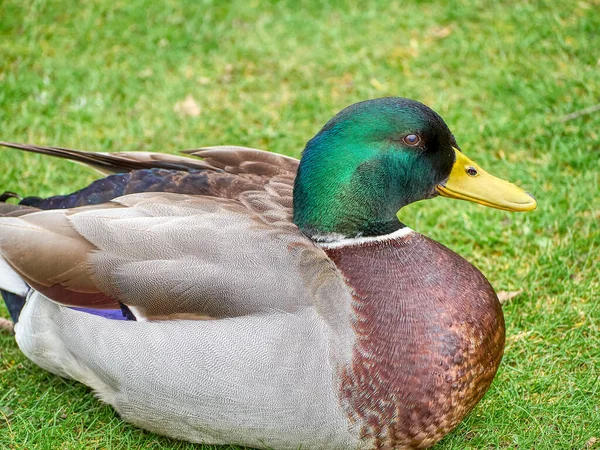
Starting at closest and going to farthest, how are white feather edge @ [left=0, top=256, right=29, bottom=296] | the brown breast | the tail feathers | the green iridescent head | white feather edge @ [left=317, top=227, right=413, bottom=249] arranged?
the brown breast < the green iridescent head < white feather edge @ [left=317, top=227, right=413, bottom=249] < white feather edge @ [left=0, top=256, right=29, bottom=296] < the tail feathers

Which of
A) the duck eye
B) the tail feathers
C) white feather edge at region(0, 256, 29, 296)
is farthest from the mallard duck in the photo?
the tail feathers

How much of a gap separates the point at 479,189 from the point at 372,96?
A: 8.25 feet

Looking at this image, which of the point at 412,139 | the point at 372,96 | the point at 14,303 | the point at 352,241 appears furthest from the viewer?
the point at 372,96

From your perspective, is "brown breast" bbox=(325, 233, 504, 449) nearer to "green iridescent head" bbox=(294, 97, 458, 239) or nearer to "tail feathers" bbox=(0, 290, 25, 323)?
"green iridescent head" bbox=(294, 97, 458, 239)

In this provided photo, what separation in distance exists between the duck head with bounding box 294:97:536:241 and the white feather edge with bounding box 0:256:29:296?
113 cm

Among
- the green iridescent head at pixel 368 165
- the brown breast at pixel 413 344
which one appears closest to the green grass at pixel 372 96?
the brown breast at pixel 413 344

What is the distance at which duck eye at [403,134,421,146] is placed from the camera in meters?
3.00

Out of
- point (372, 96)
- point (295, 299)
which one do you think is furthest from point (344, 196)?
point (372, 96)

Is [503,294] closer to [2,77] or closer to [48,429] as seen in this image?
[48,429]

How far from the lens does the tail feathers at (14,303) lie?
3490mm

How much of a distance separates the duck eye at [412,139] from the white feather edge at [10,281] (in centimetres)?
157

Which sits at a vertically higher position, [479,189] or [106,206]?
[479,189]

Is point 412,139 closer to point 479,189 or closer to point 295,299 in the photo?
point 479,189

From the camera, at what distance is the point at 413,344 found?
2.88 metres
